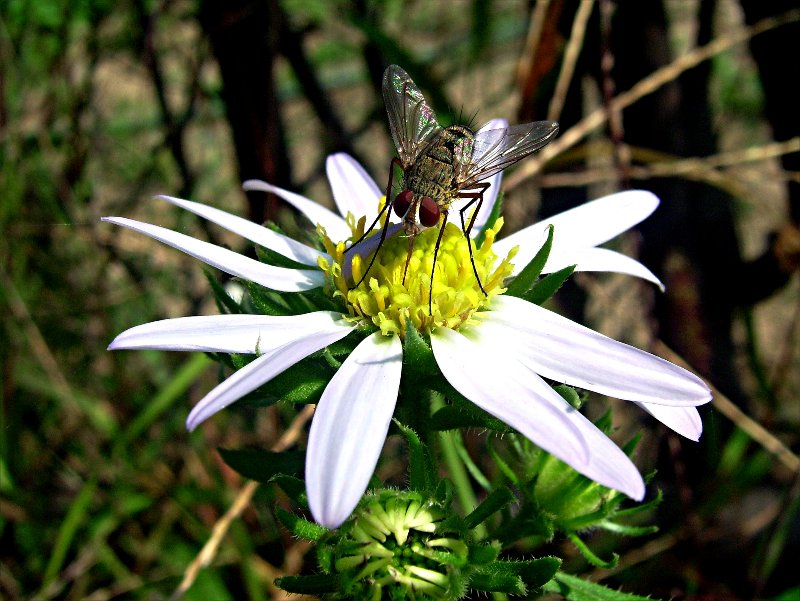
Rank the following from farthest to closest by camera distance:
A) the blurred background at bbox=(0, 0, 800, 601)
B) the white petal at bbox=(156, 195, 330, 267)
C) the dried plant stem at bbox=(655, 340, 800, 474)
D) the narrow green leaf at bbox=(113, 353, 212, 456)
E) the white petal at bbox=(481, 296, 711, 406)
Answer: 1. the narrow green leaf at bbox=(113, 353, 212, 456)
2. the blurred background at bbox=(0, 0, 800, 601)
3. the dried plant stem at bbox=(655, 340, 800, 474)
4. the white petal at bbox=(156, 195, 330, 267)
5. the white petal at bbox=(481, 296, 711, 406)

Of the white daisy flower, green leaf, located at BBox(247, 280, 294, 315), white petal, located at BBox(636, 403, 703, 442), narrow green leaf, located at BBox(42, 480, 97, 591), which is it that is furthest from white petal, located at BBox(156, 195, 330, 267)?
narrow green leaf, located at BBox(42, 480, 97, 591)

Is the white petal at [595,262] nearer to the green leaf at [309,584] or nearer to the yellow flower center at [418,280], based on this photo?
the yellow flower center at [418,280]

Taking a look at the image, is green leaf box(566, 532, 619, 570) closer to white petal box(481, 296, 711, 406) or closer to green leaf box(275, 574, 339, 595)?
white petal box(481, 296, 711, 406)

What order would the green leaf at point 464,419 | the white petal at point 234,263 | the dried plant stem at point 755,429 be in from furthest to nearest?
the dried plant stem at point 755,429
the white petal at point 234,263
the green leaf at point 464,419

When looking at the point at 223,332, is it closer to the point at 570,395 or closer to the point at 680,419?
the point at 570,395

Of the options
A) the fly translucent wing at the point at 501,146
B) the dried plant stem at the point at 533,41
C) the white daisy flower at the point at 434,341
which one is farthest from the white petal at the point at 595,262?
the dried plant stem at the point at 533,41
